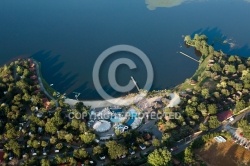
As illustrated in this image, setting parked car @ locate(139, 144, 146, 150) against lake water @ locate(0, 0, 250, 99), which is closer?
parked car @ locate(139, 144, 146, 150)

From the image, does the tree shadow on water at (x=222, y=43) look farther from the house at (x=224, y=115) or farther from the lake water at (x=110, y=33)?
the house at (x=224, y=115)

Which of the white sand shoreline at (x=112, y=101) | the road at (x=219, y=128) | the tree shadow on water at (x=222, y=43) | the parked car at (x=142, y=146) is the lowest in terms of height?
the parked car at (x=142, y=146)

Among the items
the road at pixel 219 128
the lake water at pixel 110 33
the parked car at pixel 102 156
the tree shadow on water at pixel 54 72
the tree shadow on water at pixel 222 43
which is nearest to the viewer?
the parked car at pixel 102 156

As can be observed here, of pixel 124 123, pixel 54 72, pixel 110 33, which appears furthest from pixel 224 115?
pixel 110 33

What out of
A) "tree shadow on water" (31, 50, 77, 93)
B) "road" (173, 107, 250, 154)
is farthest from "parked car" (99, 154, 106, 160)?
"tree shadow on water" (31, 50, 77, 93)

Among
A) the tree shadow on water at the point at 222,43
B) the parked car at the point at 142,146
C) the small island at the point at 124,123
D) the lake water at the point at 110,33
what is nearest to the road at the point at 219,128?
the small island at the point at 124,123

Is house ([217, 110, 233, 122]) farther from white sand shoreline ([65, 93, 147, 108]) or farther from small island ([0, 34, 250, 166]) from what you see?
white sand shoreline ([65, 93, 147, 108])

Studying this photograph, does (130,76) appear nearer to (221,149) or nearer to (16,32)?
(221,149)
